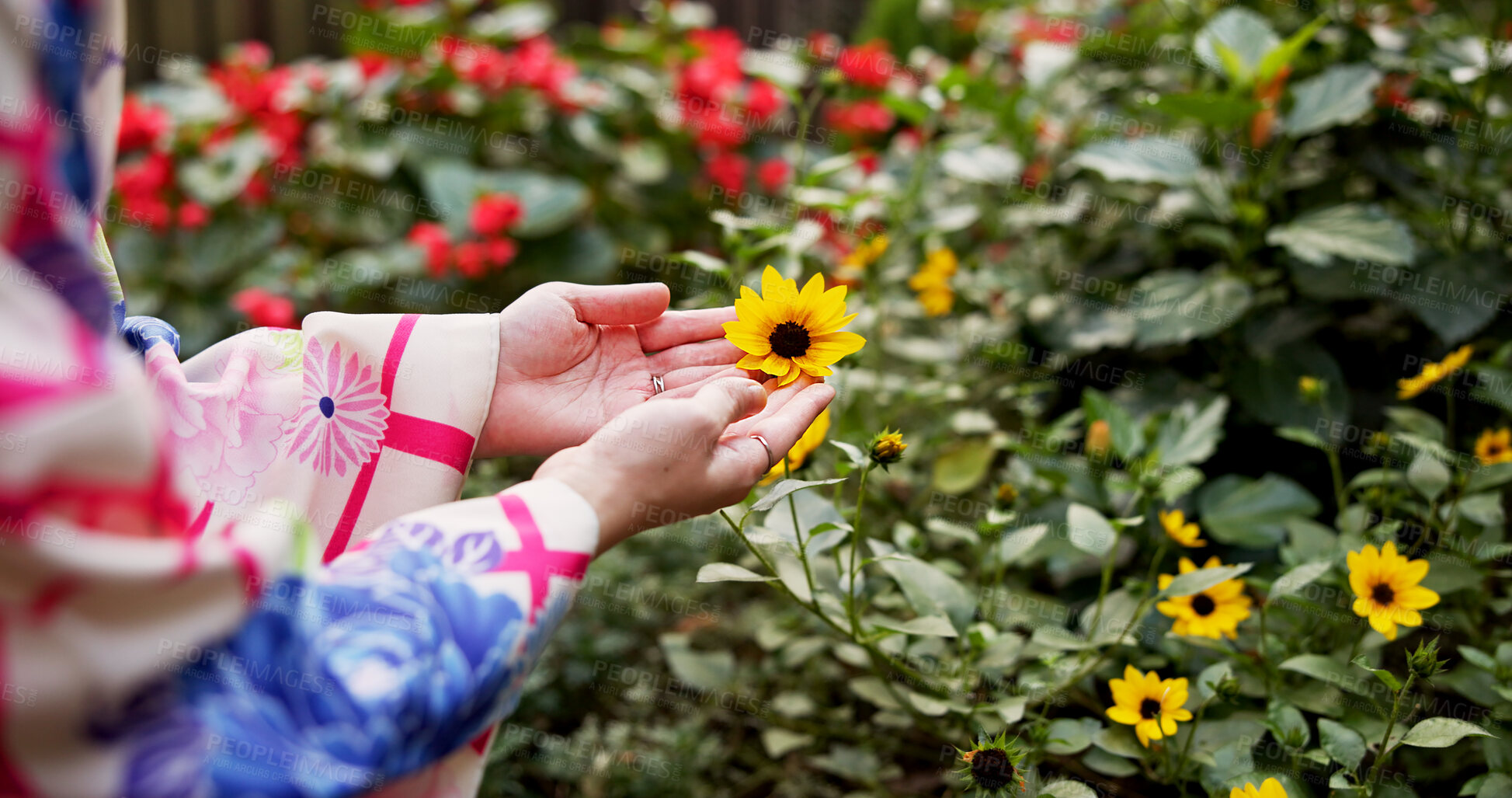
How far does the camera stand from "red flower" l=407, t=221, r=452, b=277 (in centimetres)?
194

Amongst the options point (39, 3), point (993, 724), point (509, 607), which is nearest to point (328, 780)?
point (509, 607)

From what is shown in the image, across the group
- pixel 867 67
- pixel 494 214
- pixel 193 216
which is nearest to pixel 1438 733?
pixel 867 67

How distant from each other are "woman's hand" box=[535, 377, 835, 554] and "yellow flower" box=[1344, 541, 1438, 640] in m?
0.55

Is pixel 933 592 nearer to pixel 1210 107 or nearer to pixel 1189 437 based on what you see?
pixel 1189 437

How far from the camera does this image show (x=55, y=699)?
0.45m

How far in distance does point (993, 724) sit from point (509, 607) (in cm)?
60

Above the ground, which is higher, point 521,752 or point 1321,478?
point 1321,478

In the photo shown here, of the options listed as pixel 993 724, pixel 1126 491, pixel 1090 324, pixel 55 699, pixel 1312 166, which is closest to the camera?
pixel 55 699

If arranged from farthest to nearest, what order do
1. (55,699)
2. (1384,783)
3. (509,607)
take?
(1384,783) < (509,607) < (55,699)

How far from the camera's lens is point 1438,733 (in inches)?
32.0

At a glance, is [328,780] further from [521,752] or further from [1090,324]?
[1090,324]

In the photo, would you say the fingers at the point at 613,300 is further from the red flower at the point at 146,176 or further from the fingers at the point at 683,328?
the red flower at the point at 146,176

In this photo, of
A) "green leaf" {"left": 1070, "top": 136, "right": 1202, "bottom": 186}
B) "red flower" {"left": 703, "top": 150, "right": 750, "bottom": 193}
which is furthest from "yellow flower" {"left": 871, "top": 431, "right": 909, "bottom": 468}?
"red flower" {"left": 703, "top": 150, "right": 750, "bottom": 193}

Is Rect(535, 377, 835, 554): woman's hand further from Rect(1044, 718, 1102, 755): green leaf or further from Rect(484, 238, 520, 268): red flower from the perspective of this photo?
Rect(484, 238, 520, 268): red flower
